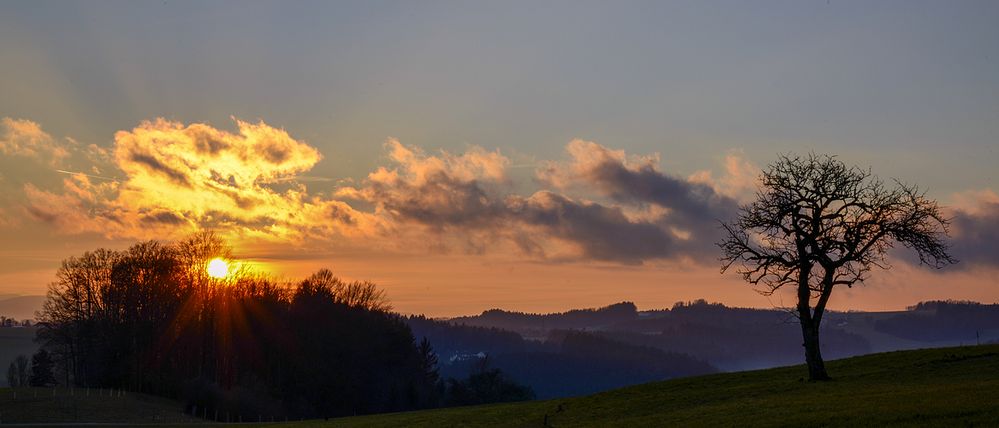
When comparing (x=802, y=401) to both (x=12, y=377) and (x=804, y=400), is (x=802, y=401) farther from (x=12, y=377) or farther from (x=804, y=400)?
(x=12, y=377)

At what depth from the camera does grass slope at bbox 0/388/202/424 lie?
80.4 metres

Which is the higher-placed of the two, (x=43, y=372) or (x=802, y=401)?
(x=43, y=372)

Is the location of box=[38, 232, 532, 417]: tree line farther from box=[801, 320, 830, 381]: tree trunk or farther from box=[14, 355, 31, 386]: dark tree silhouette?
box=[801, 320, 830, 381]: tree trunk

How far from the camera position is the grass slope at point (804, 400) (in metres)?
35.2

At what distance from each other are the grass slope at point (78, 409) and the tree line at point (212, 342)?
867cm

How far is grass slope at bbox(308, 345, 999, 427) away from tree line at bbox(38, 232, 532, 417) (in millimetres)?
58457

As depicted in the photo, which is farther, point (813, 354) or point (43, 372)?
point (43, 372)

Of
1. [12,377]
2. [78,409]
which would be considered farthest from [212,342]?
[12,377]

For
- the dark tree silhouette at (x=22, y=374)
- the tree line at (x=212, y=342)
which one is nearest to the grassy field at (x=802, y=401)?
the tree line at (x=212, y=342)

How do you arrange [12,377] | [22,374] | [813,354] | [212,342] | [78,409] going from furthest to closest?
1. [12,377]
2. [22,374]
3. [212,342]
4. [78,409]
5. [813,354]

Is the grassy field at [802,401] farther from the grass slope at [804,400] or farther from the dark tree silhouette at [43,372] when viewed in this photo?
the dark tree silhouette at [43,372]

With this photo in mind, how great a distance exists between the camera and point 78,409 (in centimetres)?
8462

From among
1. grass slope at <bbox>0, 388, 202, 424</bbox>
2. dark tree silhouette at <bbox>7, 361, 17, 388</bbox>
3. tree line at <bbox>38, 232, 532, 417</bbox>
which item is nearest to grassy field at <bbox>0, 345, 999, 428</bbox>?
grass slope at <bbox>0, 388, 202, 424</bbox>

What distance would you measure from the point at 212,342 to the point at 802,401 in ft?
365
